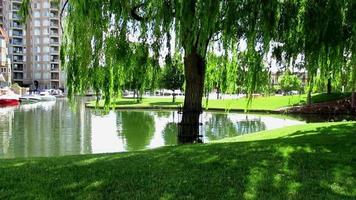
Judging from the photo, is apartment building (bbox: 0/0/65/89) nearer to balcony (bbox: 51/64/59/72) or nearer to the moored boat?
balcony (bbox: 51/64/59/72)

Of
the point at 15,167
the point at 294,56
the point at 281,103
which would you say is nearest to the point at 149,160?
the point at 15,167

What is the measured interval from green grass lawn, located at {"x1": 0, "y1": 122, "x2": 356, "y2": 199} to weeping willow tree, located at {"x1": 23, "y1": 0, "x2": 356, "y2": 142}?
2.03m

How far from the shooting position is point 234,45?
10141 mm

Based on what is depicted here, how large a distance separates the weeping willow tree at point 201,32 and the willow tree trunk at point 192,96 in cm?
124

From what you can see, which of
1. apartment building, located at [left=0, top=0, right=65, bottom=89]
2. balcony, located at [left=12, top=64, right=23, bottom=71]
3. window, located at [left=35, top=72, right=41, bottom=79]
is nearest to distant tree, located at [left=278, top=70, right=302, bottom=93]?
apartment building, located at [left=0, top=0, right=65, bottom=89]

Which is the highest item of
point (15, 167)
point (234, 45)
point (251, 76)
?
point (234, 45)

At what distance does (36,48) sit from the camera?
12625cm

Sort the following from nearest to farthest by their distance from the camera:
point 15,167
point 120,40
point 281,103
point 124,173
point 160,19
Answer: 1. point 124,173
2. point 15,167
3. point 160,19
4. point 120,40
5. point 281,103

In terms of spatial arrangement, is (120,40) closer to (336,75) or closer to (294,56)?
(294,56)

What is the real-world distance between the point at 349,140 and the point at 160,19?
4.72 metres

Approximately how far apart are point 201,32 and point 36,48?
406 feet

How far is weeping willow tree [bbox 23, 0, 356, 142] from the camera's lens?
9.05 m

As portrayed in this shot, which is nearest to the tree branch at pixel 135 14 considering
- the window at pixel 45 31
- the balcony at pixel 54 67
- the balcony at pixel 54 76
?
the window at pixel 45 31

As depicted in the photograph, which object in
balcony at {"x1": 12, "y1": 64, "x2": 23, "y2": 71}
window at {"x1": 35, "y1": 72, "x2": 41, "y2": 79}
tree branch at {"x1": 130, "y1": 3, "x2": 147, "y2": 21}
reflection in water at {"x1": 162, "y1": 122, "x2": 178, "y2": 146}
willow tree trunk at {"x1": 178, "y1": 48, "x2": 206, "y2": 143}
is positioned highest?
balcony at {"x1": 12, "y1": 64, "x2": 23, "y2": 71}
